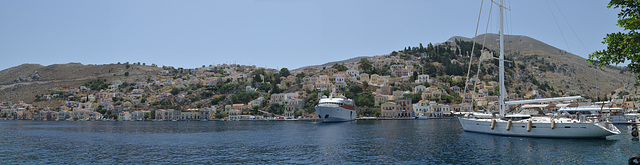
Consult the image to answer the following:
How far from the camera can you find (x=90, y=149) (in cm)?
3638

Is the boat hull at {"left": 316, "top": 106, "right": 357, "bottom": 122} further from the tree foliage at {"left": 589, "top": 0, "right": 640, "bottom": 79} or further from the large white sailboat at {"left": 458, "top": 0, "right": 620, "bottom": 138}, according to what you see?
the tree foliage at {"left": 589, "top": 0, "right": 640, "bottom": 79}

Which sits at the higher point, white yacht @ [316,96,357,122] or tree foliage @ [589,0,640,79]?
tree foliage @ [589,0,640,79]

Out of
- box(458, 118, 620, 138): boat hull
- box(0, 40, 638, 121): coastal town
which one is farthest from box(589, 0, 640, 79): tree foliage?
box(0, 40, 638, 121): coastal town

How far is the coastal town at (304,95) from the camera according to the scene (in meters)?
122

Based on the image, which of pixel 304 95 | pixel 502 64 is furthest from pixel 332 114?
pixel 502 64

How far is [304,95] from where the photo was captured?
13550 cm

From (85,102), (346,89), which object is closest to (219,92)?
(346,89)

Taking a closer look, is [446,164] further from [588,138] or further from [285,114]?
[285,114]

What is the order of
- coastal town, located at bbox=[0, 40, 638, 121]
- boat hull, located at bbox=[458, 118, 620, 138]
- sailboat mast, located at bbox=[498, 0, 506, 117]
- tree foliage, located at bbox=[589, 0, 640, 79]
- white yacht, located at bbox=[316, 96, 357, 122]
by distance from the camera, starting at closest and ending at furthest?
tree foliage, located at bbox=[589, 0, 640, 79], boat hull, located at bbox=[458, 118, 620, 138], sailboat mast, located at bbox=[498, 0, 506, 117], white yacht, located at bbox=[316, 96, 357, 122], coastal town, located at bbox=[0, 40, 638, 121]

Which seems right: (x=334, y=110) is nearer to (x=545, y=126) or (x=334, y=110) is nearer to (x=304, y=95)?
(x=304, y=95)

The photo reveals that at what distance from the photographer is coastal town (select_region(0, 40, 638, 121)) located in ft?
400

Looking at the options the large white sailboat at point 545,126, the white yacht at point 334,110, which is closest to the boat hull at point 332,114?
the white yacht at point 334,110

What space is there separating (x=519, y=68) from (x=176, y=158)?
564ft

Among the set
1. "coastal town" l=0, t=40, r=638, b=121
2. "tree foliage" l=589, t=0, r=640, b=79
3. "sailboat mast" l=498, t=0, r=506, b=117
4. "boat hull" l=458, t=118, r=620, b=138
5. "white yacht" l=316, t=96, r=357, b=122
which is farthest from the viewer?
"coastal town" l=0, t=40, r=638, b=121
